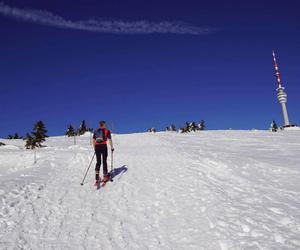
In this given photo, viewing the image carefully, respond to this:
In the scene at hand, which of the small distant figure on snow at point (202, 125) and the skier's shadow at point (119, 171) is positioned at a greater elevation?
the small distant figure on snow at point (202, 125)

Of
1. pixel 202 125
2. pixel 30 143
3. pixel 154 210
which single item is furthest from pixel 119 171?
pixel 202 125

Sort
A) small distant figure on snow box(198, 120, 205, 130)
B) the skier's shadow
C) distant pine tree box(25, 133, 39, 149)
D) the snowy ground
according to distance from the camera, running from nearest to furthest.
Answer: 1. the snowy ground
2. the skier's shadow
3. distant pine tree box(25, 133, 39, 149)
4. small distant figure on snow box(198, 120, 205, 130)

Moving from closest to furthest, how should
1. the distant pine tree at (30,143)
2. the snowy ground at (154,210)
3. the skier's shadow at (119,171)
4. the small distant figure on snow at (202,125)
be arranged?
the snowy ground at (154,210)
the skier's shadow at (119,171)
the distant pine tree at (30,143)
the small distant figure on snow at (202,125)

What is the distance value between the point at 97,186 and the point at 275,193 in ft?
25.2

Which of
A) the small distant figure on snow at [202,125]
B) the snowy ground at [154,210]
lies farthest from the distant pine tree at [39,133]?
the small distant figure on snow at [202,125]

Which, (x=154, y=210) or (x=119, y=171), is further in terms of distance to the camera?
(x=119, y=171)

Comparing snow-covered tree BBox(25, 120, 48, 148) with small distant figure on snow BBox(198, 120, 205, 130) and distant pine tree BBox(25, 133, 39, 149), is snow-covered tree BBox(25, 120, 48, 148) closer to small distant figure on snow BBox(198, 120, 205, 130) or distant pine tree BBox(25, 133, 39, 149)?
distant pine tree BBox(25, 133, 39, 149)

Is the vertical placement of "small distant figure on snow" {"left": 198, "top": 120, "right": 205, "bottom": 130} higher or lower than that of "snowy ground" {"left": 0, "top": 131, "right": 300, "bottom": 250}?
higher

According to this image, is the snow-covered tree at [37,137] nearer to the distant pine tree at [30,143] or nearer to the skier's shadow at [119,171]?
the distant pine tree at [30,143]

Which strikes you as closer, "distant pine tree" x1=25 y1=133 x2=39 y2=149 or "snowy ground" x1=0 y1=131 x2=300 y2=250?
"snowy ground" x1=0 y1=131 x2=300 y2=250

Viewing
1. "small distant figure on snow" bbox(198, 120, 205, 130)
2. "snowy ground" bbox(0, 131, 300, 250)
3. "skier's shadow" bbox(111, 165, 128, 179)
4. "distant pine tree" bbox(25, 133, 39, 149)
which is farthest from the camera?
"small distant figure on snow" bbox(198, 120, 205, 130)

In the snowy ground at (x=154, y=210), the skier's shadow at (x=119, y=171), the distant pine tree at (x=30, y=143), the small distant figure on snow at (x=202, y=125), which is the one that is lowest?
the snowy ground at (x=154, y=210)

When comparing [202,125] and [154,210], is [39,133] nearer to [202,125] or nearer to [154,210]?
[154,210]

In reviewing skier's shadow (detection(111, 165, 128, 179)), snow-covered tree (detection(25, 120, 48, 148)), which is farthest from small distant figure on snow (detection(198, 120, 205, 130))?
skier's shadow (detection(111, 165, 128, 179))
